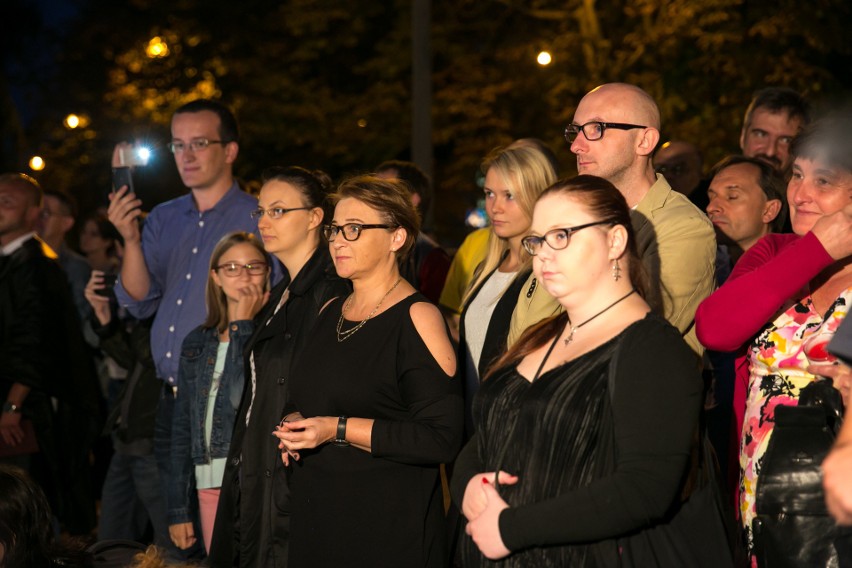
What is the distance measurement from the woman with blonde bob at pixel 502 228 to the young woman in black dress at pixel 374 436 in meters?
0.90

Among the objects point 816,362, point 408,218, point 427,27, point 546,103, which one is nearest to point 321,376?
point 408,218

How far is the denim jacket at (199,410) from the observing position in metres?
5.52

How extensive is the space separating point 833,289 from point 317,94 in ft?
60.4

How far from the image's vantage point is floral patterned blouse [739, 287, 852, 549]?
375 centimetres

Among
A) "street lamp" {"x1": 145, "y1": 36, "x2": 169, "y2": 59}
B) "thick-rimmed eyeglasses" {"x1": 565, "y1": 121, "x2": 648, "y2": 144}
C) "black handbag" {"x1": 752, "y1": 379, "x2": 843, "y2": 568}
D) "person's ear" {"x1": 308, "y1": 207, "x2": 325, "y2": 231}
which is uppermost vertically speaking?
"street lamp" {"x1": 145, "y1": 36, "x2": 169, "y2": 59}

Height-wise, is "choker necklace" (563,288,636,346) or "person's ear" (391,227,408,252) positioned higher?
"person's ear" (391,227,408,252)

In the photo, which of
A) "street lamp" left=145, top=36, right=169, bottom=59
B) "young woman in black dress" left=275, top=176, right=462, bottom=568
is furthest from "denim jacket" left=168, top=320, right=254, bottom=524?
"street lamp" left=145, top=36, right=169, bottom=59

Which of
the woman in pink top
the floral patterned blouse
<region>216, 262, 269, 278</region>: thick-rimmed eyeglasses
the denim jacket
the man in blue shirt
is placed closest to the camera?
the woman in pink top

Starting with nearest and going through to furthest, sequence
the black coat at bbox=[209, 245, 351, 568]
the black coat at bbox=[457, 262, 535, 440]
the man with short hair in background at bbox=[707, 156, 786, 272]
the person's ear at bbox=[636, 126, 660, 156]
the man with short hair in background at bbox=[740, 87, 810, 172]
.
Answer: the person's ear at bbox=[636, 126, 660, 156] < the black coat at bbox=[209, 245, 351, 568] < the black coat at bbox=[457, 262, 535, 440] < the man with short hair in background at bbox=[707, 156, 786, 272] < the man with short hair in background at bbox=[740, 87, 810, 172]

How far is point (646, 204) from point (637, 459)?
1.47m

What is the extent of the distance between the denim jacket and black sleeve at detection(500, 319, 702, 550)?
2.76m

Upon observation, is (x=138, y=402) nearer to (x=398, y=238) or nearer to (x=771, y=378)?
(x=398, y=238)

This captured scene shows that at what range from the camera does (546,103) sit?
2044 centimetres

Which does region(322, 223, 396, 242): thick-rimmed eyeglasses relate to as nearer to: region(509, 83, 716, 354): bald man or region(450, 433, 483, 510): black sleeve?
region(509, 83, 716, 354): bald man
